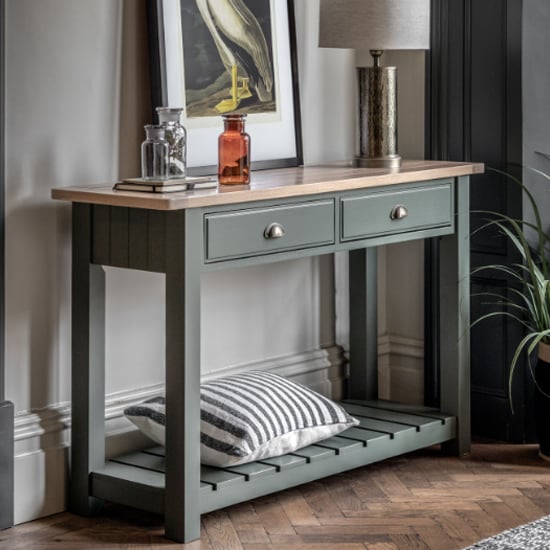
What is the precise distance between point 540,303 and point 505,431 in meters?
0.54

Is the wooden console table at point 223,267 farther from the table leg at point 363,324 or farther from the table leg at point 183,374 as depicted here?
the table leg at point 363,324

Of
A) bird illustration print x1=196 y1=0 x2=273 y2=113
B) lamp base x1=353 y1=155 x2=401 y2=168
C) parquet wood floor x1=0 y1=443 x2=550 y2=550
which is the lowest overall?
parquet wood floor x1=0 y1=443 x2=550 y2=550

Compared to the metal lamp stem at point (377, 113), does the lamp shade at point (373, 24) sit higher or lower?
higher

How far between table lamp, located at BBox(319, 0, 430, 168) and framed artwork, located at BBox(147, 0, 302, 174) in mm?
171

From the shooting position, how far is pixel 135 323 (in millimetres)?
3479

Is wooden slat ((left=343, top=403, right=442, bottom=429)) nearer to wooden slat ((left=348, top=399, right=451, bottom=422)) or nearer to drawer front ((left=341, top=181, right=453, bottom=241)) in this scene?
wooden slat ((left=348, top=399, right=451, bottom=422))

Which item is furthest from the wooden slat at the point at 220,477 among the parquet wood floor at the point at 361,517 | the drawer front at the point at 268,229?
the drawer front at the point at 268,229

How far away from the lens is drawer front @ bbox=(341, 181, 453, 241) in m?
3.39

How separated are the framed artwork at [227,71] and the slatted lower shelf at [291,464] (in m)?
0.84

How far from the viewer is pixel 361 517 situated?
327cm

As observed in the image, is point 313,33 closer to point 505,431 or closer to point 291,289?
point 291,289

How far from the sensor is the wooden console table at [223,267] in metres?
2.99

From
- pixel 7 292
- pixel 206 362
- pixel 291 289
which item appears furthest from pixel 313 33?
pixel 7 292

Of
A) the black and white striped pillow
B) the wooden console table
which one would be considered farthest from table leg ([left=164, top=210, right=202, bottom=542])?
the black and white striped pillow
